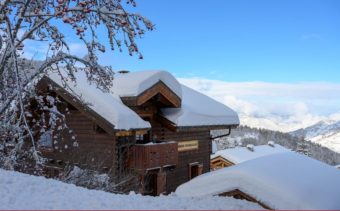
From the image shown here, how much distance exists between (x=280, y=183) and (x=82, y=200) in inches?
117

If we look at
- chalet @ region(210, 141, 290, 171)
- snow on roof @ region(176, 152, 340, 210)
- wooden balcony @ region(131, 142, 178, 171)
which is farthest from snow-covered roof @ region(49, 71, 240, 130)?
chalet @ region(210, 141, 290, 171)

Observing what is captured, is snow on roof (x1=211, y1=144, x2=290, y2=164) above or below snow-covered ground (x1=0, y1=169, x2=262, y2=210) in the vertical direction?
above

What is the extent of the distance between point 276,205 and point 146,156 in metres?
9.53

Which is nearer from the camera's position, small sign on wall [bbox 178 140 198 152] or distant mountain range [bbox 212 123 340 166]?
small sign on wall [bbox 178 140 198 152]

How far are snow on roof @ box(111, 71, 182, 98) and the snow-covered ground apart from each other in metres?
9.18

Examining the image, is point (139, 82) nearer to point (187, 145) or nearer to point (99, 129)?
point (99, 129)

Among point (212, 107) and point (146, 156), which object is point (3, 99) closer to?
point (146, 156)

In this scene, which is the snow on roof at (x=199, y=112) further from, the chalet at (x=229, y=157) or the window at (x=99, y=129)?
the chalet at (x=229, y=157)

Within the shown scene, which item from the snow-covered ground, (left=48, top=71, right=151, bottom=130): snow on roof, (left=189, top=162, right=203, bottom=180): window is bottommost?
(left=189, top=162, right=203, bottom=180): window

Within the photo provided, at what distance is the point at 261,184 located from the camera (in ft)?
21.6

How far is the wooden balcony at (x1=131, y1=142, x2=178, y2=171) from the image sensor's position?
15352 millimetres

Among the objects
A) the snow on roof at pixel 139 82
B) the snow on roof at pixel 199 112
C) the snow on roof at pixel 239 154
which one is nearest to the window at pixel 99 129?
the snow on roof at pixel 139 82

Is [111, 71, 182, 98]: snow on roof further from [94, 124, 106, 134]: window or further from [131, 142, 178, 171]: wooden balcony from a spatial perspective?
[131, 142, 178, 171]: wooden balcony

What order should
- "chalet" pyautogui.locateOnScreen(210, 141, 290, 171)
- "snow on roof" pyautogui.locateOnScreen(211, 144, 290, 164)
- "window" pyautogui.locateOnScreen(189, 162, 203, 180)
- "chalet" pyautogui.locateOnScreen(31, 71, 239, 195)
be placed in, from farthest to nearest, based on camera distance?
1. "snow on roof" pyautogui.locateOnScreen(211, 144, 290, 164)
2. "chalet" pyautogui.locateOnScreen(210, 141, 290, 171)
3. "window" pyautogui.locateOnScreen(189, 162, 203, 180)
4. "chalet" pyautogui.locateOnScreen(31, 71, 239, 195)
